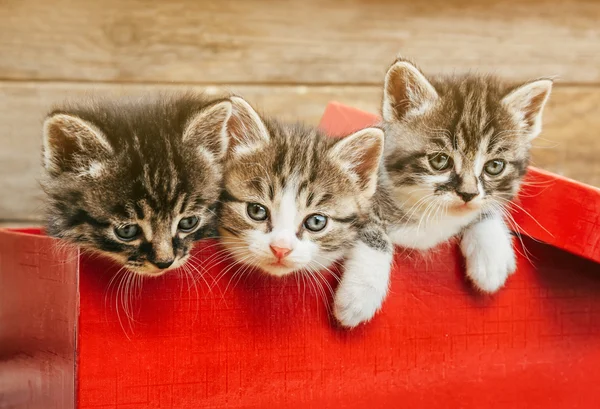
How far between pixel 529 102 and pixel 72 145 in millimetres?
953

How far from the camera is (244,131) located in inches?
52.4

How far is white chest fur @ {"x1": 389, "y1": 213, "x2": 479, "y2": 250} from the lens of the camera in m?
1.41

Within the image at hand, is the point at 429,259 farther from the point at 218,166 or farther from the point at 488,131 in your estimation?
the point at 218,166

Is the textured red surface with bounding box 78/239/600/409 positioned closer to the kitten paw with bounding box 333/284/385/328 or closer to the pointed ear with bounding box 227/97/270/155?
the kitten paw with bounding box 333/284/385/328

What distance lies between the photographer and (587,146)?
2.35 m

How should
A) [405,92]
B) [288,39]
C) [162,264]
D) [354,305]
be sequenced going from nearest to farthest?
[162,264]
[354,305]
[405,92]
[288,39]

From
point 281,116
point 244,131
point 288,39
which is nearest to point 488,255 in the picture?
point 244,131

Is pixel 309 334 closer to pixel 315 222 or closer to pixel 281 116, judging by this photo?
pixel 315 222

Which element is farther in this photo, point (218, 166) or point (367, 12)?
point (367, 12)

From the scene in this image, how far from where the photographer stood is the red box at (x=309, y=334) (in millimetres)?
1114

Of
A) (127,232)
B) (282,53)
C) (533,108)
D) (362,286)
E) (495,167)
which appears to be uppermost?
(282,53)

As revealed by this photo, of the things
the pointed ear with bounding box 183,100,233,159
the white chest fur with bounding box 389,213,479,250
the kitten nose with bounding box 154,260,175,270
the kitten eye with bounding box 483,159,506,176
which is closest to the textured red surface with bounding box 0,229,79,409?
the kitten nose with bounding box 154,260,175,270

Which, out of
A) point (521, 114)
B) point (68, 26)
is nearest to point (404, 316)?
point (521, 114)

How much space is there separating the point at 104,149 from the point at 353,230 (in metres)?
0.51
